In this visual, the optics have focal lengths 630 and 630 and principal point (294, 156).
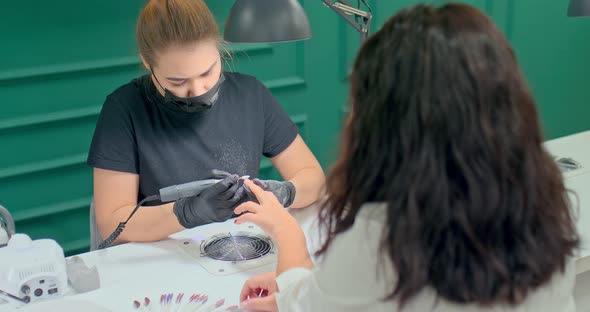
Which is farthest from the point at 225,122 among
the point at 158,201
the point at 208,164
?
the point at 158,201

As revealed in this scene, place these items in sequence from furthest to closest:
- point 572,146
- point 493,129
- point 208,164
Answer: point 572,146, point 208,164, point 493,129

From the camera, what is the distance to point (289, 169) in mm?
1887

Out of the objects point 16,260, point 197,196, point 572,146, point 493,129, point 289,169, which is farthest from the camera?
point 572,146

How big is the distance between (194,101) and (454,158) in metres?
1.04

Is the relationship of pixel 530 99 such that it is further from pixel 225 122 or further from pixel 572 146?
pixel 572 146

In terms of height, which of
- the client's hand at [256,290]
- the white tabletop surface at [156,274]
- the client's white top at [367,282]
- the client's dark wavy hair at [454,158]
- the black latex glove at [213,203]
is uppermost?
the client's dark wavy hair at [454,158]

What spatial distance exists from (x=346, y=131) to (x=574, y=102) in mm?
2982

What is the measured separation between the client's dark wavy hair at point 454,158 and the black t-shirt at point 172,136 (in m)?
1.01

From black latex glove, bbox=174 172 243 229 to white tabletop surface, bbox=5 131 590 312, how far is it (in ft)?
0.27

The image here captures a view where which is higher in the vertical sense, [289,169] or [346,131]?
[346,131]

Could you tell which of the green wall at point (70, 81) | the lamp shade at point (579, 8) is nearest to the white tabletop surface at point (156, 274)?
the lamp shade at point (579, 8)

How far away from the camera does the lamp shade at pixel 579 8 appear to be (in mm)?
1649

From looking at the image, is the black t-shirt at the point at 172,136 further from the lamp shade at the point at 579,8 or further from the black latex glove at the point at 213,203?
the lamp shade at the point at 579,8

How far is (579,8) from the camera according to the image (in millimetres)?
1665
